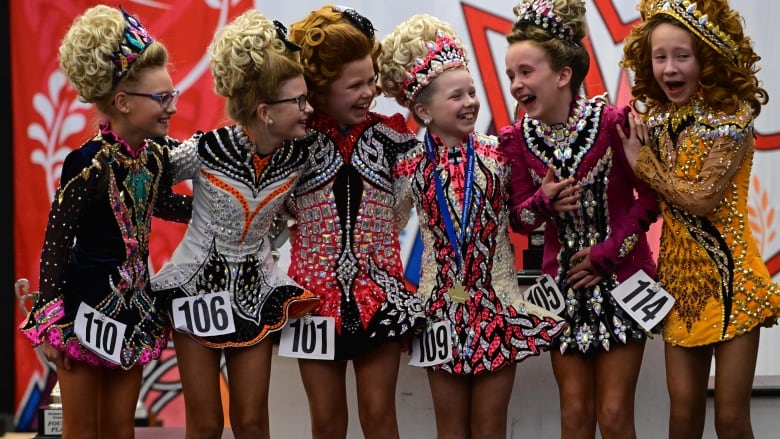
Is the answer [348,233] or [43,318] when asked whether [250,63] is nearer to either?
[348,233]

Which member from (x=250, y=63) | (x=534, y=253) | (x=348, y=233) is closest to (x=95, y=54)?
(x=250, y=63)

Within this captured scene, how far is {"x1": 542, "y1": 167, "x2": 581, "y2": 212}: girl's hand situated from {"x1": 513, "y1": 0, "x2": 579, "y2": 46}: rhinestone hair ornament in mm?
439

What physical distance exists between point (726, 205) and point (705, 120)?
266 mm

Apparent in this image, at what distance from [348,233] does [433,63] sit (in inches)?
23.7

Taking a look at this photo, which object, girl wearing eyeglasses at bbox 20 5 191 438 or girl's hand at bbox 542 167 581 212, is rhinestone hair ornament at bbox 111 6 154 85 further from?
girl's hand at bbox 542 167 581 212

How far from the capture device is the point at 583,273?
3.60 m

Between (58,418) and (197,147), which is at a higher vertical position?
(197,147)

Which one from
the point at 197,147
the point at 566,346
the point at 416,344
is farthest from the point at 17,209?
the point at 566,346

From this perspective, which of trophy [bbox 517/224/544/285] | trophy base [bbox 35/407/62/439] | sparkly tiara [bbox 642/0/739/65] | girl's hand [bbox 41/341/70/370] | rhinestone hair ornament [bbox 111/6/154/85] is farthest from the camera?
trophy base [bbox 35/407/62/439]

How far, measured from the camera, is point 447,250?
3.64 metres

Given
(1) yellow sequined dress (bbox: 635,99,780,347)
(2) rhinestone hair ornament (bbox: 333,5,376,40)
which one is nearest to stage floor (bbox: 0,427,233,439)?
(2) rhinestone hair ornament (bbox: 333,5,376,40)

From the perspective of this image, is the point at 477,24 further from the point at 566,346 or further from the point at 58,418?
the point at 58,418

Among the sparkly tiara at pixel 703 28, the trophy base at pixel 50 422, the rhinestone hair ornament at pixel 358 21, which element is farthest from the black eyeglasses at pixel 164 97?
the trophy base at pixel 50 422

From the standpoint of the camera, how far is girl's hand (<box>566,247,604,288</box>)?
3594mm
